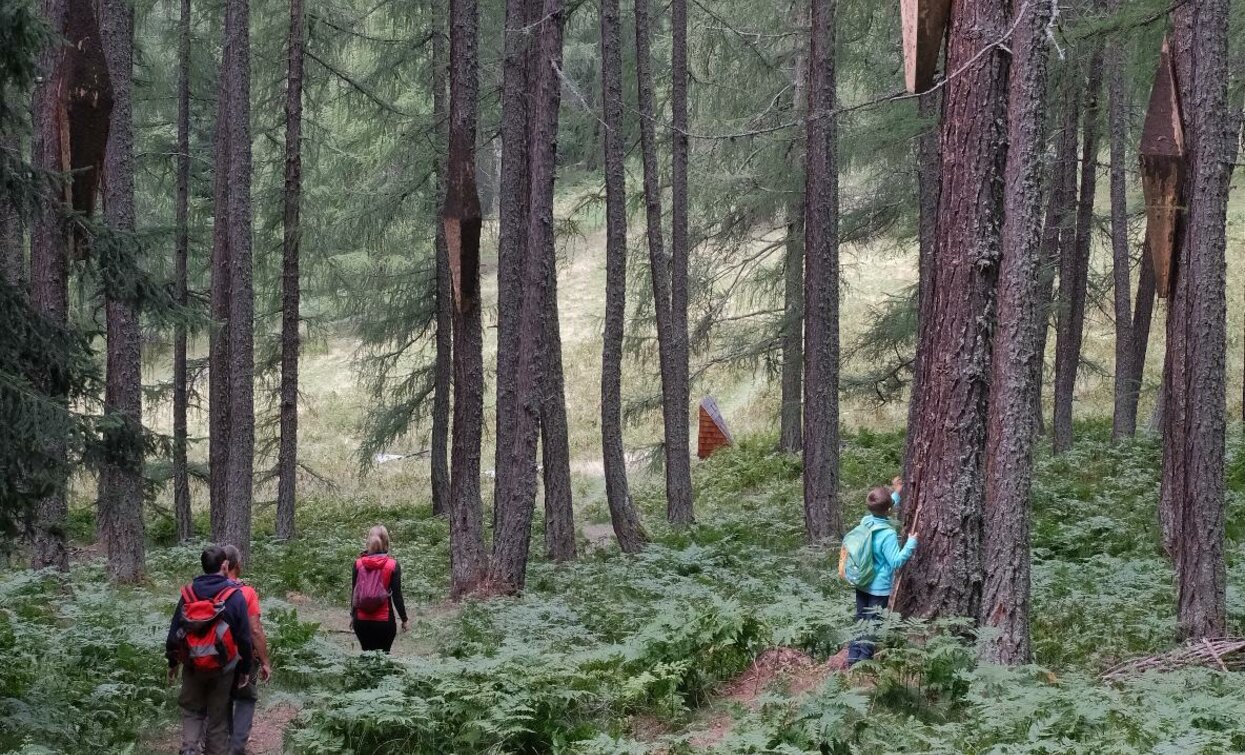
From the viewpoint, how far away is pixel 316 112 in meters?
21.8

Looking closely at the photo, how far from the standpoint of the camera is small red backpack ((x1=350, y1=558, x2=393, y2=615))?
9500 millimetres

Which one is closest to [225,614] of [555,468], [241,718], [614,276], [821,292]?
[241,718]

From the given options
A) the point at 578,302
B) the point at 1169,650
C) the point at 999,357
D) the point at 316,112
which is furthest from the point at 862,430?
the point at 578,302

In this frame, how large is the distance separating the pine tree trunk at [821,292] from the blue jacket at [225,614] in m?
9.85

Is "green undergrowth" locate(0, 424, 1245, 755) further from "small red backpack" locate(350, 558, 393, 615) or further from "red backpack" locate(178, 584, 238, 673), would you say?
"red backpack" locate(178, 584, 238, 673)

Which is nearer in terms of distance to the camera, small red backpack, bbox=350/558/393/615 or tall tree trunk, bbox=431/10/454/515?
small red backpack, bbox=350/558/393/615

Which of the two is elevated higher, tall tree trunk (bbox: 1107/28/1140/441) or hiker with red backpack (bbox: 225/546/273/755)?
tall tree trunk (bbox: 1107/28/1140/441)

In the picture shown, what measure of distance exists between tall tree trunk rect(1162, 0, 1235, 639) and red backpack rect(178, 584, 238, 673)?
7013mm

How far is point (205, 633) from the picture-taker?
24.2 ft

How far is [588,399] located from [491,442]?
4271mm

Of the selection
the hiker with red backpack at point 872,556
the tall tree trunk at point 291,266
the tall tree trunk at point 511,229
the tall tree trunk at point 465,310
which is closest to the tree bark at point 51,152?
the tall tree trunk at point 465,310

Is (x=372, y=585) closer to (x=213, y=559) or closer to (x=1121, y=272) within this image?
(x=213, y=559)

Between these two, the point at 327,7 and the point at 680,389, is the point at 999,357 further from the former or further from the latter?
the point at 327,7

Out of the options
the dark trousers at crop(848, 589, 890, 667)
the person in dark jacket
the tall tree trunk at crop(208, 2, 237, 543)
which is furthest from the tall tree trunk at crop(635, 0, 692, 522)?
the person in dark jacket
